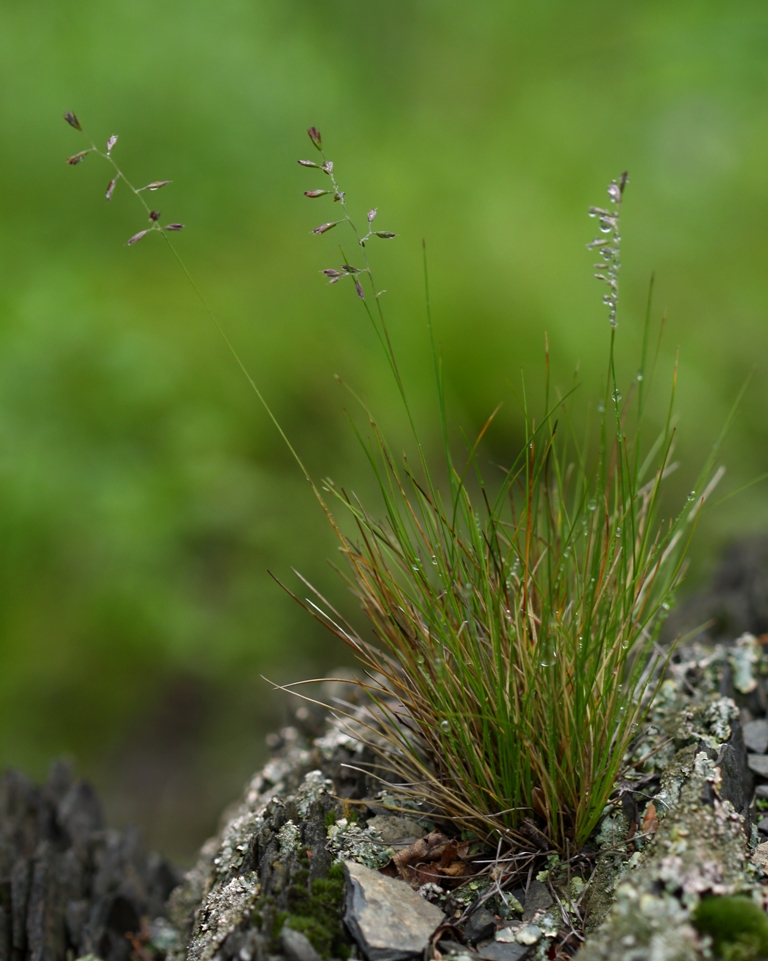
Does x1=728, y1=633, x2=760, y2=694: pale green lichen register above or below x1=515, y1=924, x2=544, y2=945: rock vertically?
above

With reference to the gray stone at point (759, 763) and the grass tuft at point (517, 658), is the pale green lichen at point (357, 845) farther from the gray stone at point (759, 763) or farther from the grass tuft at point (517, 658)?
the gray stone at point (759, 763)

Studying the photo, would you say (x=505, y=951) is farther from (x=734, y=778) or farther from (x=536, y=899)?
(x=734, y=778)

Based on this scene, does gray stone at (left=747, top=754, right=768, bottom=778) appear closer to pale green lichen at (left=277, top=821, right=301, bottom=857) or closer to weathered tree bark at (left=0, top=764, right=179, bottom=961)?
pale green lichen at (left=277, top=821, right=301, bottom=857)

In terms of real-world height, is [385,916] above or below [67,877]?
above

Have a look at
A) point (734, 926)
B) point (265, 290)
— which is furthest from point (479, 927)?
point (265, 290)

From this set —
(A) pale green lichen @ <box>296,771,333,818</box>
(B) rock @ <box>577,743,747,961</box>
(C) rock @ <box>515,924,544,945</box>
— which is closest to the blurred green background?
(A) pale green lichen @ <box>296,771,333,818</box>

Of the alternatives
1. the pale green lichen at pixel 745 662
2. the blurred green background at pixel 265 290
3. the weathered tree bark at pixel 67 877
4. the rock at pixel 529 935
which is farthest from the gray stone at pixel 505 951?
the blurred green background at pixel 265 290
